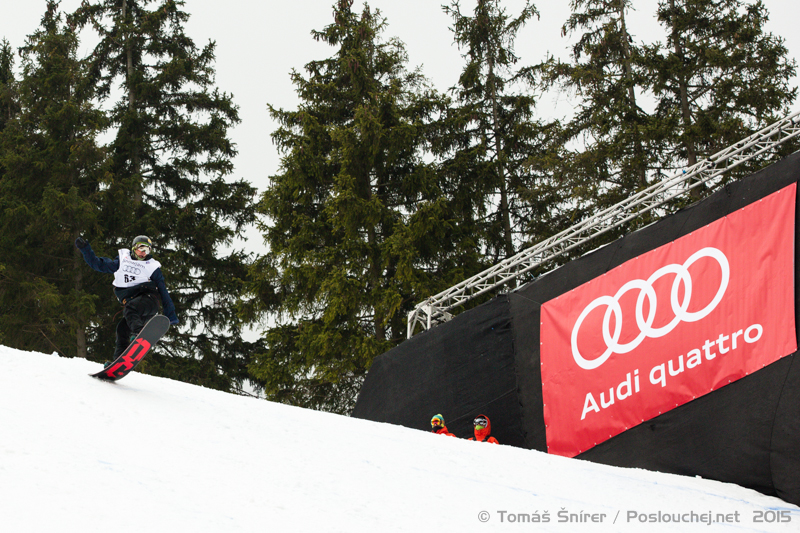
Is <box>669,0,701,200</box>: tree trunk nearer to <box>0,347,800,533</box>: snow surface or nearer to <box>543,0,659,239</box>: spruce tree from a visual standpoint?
<box>543,0,659,239</box>: spruce tree

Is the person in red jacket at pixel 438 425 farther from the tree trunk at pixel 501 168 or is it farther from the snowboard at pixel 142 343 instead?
the tree trunk at pixel 501 168

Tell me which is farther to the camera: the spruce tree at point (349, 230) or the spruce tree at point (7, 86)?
the spruce tree at point (7, 86)

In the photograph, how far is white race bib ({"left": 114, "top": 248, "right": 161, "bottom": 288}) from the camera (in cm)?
550

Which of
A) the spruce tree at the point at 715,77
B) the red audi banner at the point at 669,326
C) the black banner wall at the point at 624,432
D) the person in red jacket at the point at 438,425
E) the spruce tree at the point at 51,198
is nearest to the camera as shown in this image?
the black banner wall at the point at 624,432

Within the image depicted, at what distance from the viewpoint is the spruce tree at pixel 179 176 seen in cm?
1733

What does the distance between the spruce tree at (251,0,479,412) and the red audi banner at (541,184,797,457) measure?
6.23 meters

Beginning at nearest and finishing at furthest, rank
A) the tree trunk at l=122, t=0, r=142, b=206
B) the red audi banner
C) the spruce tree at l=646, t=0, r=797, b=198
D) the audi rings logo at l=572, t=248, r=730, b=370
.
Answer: the red audi banner → the audi rings logo at l=572, t=248, r=730, b=370 → the spruce tree at l=646, t=0, r=797, b=198 → the tree trunk at l=122, t=0, r=142, b=206

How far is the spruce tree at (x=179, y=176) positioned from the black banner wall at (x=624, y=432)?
8290mm

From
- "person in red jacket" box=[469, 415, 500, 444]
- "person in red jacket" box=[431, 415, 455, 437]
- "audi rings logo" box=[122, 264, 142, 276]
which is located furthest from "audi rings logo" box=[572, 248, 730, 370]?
"audi rings logo" box=[122, 264, 142, 276]

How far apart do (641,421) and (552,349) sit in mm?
1423

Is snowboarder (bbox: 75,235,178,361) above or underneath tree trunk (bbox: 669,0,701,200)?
underneath

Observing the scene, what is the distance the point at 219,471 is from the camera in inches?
152

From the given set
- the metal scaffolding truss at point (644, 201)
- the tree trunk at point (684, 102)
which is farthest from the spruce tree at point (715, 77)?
the metal scaffolding truss at point (644, 201)

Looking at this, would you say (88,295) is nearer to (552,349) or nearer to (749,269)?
(552,349)
